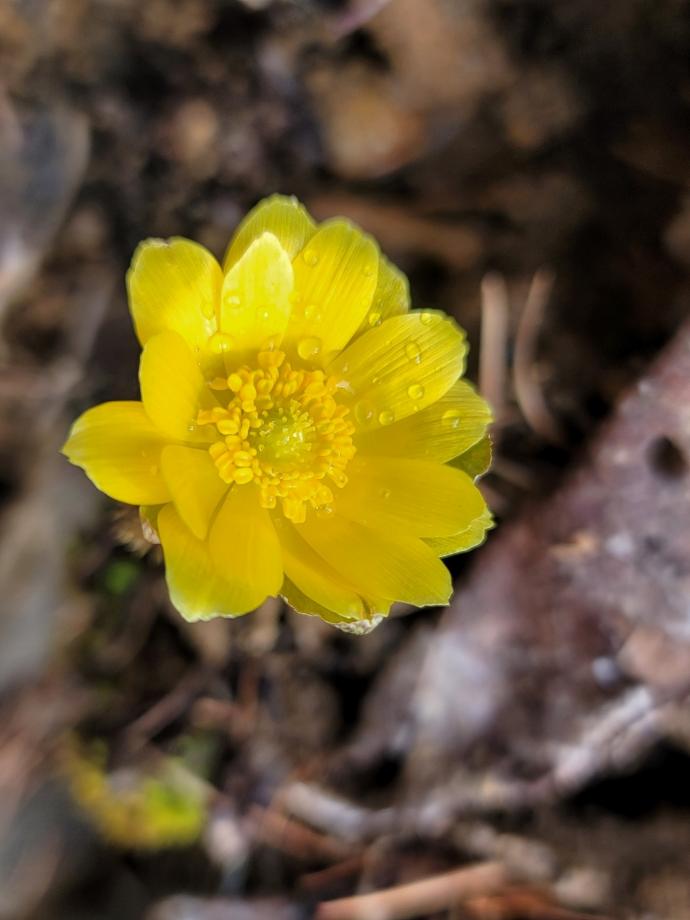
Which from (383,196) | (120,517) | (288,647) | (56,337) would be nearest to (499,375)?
(383,196)

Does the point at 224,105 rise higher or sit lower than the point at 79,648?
higher

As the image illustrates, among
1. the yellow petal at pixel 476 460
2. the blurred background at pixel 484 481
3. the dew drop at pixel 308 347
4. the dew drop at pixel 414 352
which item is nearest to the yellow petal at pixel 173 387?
the dew drop at pixel 308 347

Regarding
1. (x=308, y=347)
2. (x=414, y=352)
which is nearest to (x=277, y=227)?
(x=308, y=347)

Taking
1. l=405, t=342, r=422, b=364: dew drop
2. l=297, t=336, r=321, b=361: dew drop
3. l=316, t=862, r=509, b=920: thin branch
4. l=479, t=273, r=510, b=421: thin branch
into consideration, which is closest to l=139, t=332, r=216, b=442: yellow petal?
l=297, t=336, r=321, b=361: dew drop

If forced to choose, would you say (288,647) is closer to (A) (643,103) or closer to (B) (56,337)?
(B) (56,337)

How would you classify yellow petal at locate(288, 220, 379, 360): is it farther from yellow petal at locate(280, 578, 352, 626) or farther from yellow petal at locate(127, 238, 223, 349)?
yellow petal at locate(280, 578, 352, 626)

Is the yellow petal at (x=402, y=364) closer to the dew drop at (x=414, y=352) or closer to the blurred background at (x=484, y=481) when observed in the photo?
the dew drop at (x=414, y=352)
